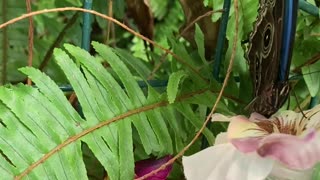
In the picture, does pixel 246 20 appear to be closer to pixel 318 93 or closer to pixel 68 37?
pixel 318 93

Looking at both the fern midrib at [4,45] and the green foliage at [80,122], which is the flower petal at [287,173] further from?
the fern midrib at [4,45]

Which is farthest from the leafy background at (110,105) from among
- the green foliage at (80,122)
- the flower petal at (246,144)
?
the flower petal at (246,144)

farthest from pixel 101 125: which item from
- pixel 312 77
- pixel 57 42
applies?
pixel 57 42

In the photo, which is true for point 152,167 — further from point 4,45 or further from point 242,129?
point 4,45

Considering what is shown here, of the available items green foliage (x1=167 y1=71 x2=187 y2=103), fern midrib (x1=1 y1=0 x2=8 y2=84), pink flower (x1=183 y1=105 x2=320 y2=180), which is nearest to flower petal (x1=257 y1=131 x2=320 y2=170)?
pink flower (x1=183 y1=105 x2=320 y2=180)

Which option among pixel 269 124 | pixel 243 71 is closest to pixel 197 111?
pixel 243 71

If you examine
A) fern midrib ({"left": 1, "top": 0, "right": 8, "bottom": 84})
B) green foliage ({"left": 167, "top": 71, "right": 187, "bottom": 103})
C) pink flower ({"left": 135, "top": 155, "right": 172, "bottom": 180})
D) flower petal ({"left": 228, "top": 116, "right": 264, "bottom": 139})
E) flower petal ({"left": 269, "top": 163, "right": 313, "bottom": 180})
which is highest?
fern midrib ({"left": 1, "top": 0, "right": 8, "bottom": 84})

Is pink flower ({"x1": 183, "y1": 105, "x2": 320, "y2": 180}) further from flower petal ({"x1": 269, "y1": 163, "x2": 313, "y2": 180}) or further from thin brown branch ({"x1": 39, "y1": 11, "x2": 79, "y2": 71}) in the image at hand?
thin brown branch ({"x1": 39, "y1": 11, "x2": 79, "y2": 71})
